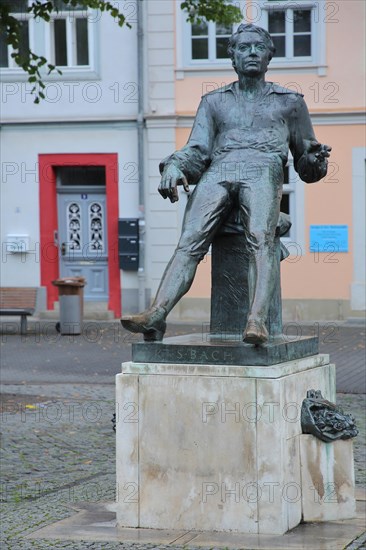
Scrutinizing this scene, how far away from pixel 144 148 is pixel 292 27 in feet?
11.2

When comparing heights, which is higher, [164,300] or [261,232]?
[261,232]

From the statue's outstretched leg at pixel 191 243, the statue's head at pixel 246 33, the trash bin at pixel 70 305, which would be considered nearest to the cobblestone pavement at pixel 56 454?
the statue's outstretched leg at pixel 191 243

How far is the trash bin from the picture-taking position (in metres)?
21.0

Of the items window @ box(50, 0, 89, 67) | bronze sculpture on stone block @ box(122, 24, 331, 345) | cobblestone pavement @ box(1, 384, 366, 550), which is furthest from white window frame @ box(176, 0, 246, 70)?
bronze sculpture on stone block @ box(122, 24, 331, 345)

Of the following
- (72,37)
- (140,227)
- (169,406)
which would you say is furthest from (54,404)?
(72,37)

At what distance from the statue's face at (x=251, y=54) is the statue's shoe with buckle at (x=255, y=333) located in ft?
5.02

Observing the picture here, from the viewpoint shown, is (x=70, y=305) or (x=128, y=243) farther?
(x=128, y=243)

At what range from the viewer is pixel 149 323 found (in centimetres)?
683

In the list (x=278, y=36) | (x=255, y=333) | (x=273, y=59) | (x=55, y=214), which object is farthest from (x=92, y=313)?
(x=255, y=333)

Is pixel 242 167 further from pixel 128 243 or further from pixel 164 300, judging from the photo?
pixel 128 243

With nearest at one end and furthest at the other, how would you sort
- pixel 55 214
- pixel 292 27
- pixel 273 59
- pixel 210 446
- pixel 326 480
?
pixel 210 446 < pixel 326 480 < pixel 273 59 < pixel 292 27 < pixel 55 214

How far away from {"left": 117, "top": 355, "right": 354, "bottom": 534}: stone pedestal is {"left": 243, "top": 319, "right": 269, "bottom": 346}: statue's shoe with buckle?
146 mm

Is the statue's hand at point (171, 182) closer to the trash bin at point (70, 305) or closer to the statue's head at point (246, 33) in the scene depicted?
the statue's head at point (246, 33)

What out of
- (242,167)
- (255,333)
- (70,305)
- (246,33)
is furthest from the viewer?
(70,305)
